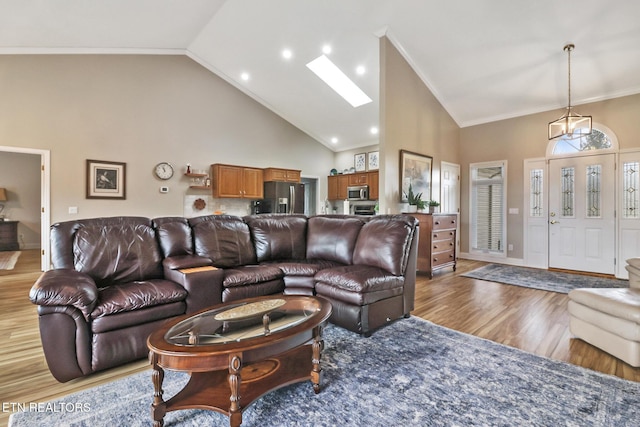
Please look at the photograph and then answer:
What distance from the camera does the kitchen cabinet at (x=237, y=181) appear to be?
6309mm

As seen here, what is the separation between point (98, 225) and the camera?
265 cm

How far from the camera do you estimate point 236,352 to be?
1.38 m

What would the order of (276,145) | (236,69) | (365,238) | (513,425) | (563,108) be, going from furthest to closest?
(276,145), (236,69), (563,108), (365,238), (513,425)

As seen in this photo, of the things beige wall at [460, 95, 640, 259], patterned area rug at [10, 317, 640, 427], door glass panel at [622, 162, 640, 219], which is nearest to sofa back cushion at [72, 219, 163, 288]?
patterned area rug at [10, 317, 640, 427]

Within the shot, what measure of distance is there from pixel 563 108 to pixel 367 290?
5462 mm

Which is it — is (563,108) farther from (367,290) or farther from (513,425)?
(513,425)

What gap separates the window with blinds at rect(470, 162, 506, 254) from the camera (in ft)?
20.1

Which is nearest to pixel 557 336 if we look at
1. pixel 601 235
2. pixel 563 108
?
pixel 601 235

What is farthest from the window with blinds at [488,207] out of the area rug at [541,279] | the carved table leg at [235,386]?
the carved table leg at [235,386]

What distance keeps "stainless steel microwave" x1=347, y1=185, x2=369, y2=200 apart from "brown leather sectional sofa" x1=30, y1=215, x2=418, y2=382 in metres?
3.72

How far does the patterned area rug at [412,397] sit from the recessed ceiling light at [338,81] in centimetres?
503

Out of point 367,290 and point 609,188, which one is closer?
point 367,290

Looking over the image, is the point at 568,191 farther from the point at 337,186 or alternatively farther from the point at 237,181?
the point at 237,181

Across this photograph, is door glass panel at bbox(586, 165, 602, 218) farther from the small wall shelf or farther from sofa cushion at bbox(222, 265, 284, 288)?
the small wall shelf
